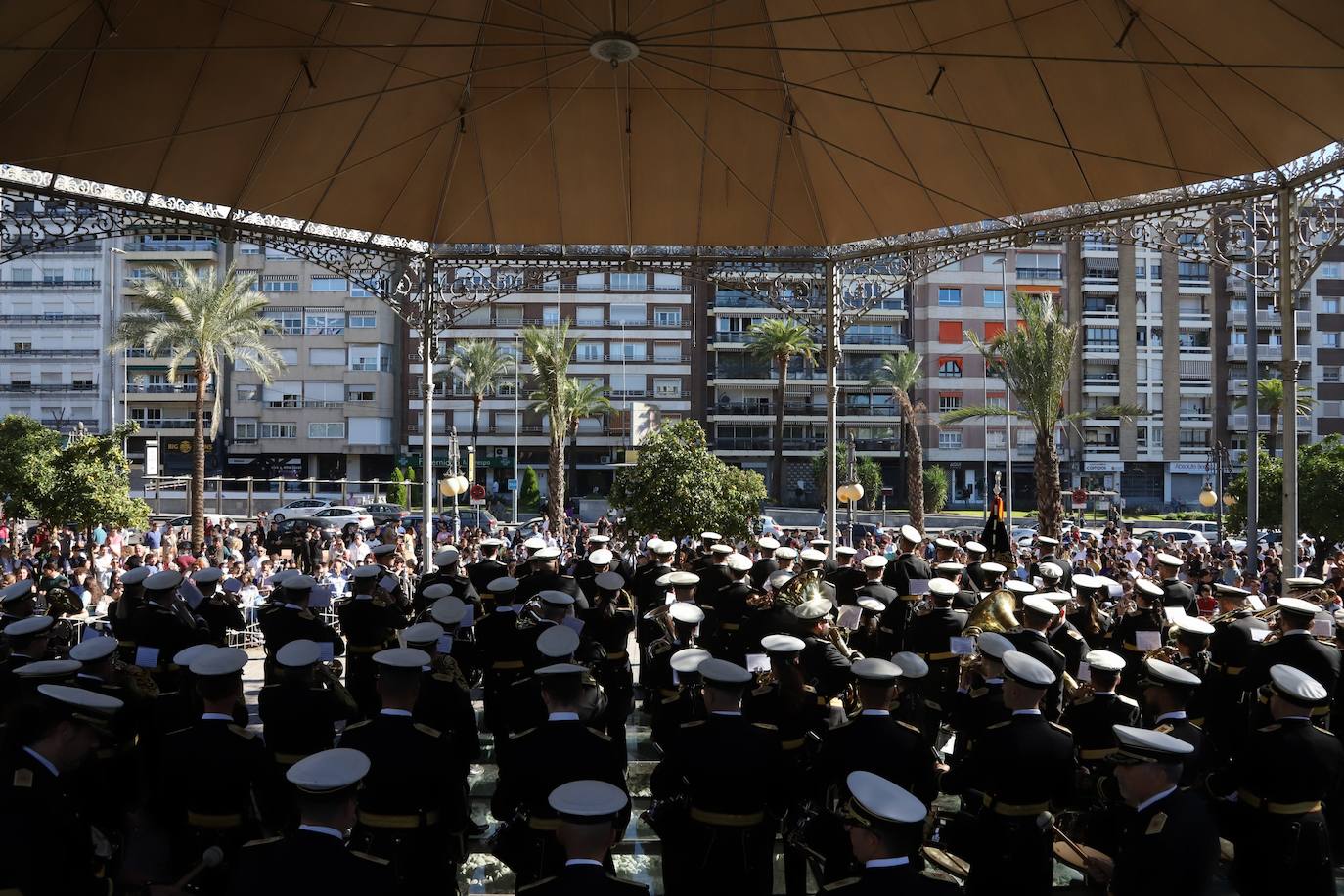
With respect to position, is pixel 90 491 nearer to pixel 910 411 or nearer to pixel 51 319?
pixel 910 411

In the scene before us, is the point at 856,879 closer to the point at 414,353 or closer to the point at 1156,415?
the point at 414,353

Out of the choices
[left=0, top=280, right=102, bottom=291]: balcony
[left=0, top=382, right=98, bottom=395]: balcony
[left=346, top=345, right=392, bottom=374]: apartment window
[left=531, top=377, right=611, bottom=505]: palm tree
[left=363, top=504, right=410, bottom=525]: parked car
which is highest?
[left=0, top=280, right=102, bottom=291]: balcony

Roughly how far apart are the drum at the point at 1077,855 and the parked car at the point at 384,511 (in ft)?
135

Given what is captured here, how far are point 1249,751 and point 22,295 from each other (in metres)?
75.7

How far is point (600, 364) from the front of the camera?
6512cm

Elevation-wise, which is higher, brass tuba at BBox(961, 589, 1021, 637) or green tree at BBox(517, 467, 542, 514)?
brass tuba at BBox(961, 589, 1021, 637)

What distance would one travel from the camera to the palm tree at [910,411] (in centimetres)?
4359

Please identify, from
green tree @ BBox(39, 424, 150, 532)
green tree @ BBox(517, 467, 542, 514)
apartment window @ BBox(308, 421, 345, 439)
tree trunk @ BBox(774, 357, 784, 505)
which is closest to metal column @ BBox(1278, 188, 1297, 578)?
green tree @ BBox(39, 424, 150, 532)

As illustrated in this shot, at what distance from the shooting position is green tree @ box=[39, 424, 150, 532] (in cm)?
2212

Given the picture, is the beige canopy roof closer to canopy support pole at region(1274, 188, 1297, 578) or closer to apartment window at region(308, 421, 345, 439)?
canopy support pole at region(1274, 188, 1297, 578)

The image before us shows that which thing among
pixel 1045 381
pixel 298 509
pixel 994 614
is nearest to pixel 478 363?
pixel 298 509

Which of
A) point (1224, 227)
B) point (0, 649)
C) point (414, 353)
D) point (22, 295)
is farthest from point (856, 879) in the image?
point (22, 295)

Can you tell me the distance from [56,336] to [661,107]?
6543 centimetres

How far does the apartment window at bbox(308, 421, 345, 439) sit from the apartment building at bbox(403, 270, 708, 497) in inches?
195
